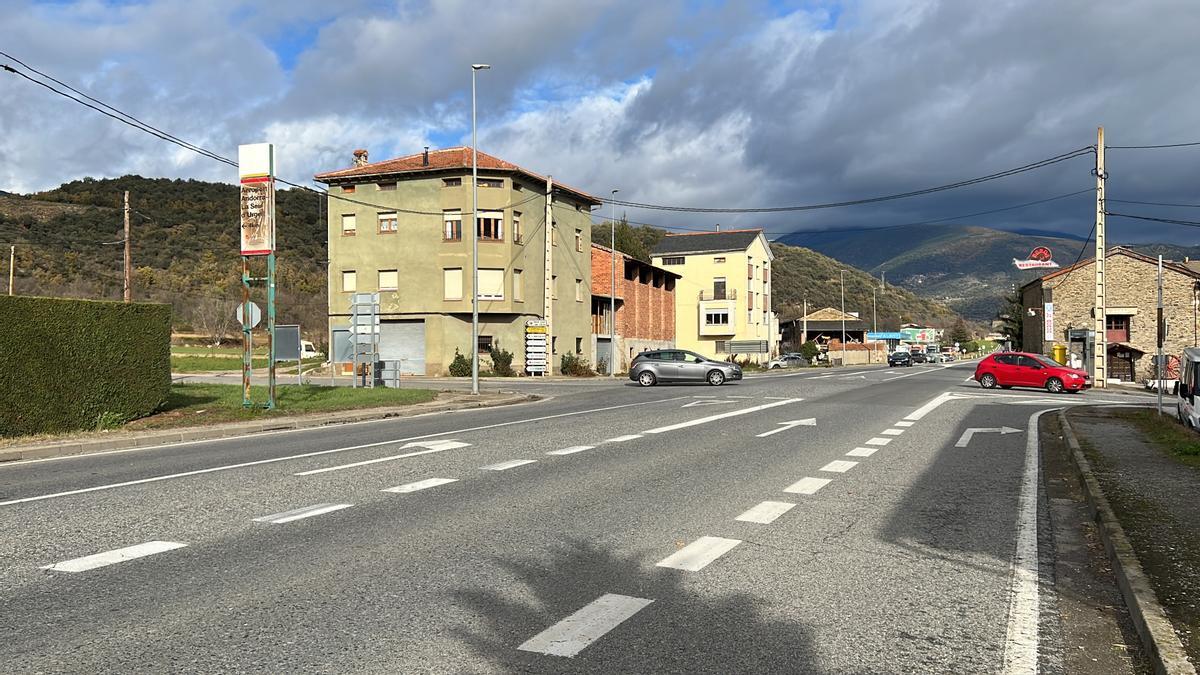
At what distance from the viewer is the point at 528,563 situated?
5.68 m

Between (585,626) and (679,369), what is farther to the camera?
(679,369)

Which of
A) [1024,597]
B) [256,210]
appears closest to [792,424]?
[1024,597]

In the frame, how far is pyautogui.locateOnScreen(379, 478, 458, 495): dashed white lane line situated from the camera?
8672 millimetres

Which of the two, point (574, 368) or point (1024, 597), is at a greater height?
point (1024, 597)

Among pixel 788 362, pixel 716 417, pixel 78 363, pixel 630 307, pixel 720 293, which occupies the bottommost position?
pixel 788 362

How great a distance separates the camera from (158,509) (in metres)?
7.65

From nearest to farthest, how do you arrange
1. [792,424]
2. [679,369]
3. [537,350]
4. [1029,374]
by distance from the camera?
[792,424] → [1029,374] → [679,369] → [537,350]

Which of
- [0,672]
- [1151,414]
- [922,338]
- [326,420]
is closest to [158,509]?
[0,672]

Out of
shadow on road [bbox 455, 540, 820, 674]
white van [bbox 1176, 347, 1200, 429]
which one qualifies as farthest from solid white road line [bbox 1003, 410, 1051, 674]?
white van [bbox 1176, 347, 1200, 429]

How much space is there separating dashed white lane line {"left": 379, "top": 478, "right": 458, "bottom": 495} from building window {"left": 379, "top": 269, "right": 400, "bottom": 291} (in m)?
38.9

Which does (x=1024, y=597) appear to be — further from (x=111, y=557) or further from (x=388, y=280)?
(x=388, y=280)

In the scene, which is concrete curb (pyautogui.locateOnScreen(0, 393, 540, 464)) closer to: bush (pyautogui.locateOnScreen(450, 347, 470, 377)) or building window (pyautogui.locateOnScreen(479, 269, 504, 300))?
bush (pyautogui.locateOnScreen(450, 347, 470, 377))

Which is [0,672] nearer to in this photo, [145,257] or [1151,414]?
[1151,414]

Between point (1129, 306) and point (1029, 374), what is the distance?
95.0ft
